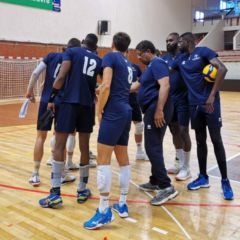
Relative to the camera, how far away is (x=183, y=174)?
429cm

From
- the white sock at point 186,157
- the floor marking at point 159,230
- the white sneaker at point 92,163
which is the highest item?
the white sock at point 186,157

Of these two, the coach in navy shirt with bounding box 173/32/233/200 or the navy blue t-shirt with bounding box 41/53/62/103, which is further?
the navy blue t-shirt with bounding box 41/53/62/103

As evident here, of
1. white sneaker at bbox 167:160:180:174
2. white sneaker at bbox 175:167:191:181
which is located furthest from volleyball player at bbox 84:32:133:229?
white sneaker at bbox 167:160:180:174

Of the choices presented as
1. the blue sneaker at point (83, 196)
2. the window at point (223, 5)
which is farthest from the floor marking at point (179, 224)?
the window at point (223, 5)

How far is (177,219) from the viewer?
309cm

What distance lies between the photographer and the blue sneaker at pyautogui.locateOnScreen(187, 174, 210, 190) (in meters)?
3.88

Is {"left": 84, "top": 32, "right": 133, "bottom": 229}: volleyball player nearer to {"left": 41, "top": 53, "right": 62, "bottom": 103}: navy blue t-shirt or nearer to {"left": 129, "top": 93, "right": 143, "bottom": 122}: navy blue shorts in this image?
{"left": 41, "top": 53, "right": 62, "bottom": 103}: navy blue t-shirt

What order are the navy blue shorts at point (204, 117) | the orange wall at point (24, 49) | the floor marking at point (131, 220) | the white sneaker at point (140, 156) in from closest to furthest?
the floor marking at point (131, 220) → the navy blue shorts at point (204, 117) → the white sneaker at point (140, 156) → the orange wall at point (24, 49)

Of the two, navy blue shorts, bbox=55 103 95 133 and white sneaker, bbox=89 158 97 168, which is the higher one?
navy blue shorts, bbox=55 103 95 133

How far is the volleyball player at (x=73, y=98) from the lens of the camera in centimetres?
320

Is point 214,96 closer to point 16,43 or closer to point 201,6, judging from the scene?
point 16,43

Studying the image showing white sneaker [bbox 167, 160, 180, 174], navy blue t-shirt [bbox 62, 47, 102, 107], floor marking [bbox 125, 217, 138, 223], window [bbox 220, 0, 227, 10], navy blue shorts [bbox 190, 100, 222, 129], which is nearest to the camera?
floor marking [bbox 125, 217, 138, 223]

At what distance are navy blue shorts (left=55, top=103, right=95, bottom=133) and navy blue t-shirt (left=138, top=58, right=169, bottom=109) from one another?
549 millimetres

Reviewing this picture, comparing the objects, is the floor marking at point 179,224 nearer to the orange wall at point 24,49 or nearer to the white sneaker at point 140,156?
the white sneaker at point 140,156
